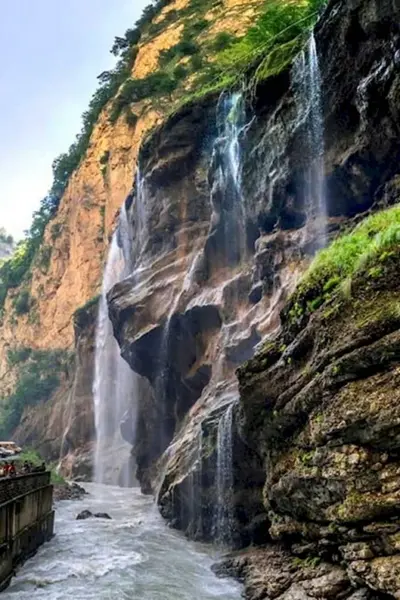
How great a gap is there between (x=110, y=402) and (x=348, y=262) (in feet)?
131

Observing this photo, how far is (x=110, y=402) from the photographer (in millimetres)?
50156

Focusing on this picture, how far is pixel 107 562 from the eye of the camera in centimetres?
1817

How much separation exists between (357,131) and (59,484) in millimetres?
30764

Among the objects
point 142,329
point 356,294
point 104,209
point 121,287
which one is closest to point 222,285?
point 142,329

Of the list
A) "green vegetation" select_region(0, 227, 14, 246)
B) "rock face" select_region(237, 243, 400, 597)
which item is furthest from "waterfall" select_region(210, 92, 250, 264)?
"green vegetation" select_region(0, 227, 14, 246)

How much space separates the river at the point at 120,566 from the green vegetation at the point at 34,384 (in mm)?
40305

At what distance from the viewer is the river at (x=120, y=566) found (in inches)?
580

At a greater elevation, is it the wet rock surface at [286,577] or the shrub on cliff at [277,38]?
the shrub on cliff at [277,38]

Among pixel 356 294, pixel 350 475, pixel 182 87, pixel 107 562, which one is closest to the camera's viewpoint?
pixel 350 475

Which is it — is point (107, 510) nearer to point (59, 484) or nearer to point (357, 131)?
point (59, 484)

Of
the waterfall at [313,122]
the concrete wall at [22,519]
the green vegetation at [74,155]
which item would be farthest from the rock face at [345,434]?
the green vegetation at [74,155]

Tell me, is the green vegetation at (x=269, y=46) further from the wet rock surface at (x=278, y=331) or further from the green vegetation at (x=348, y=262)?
the green vegetation at (x=348, y=262)

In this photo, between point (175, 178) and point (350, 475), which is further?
point (175, 178)

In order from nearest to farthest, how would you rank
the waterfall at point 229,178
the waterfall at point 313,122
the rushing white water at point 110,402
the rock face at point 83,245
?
the waterfall at point 313,122 < the waterfall at point 229,178 < the rushing white water at point 110,402 < the rock face at point 83,245
